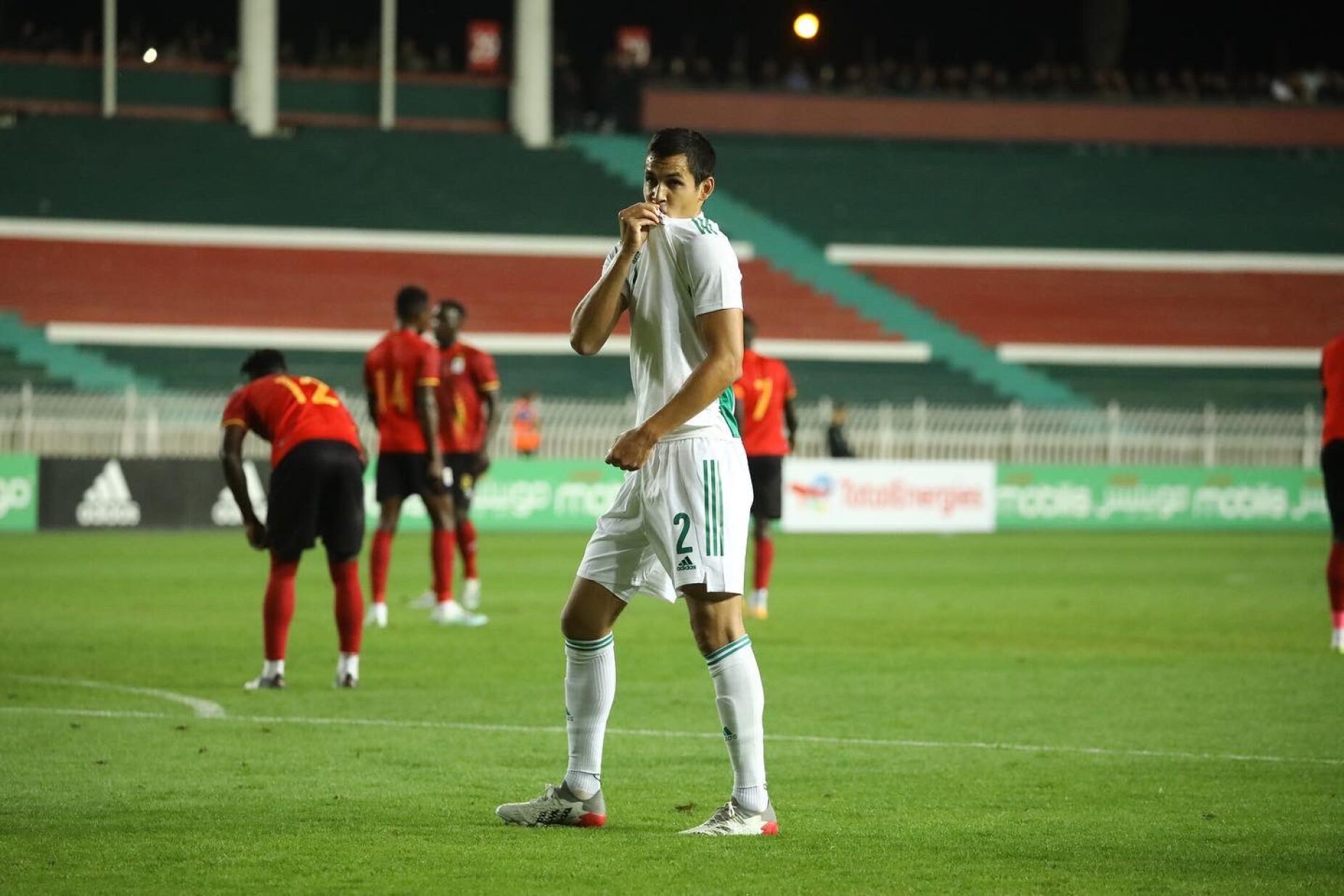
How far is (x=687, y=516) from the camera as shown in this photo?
238 inches

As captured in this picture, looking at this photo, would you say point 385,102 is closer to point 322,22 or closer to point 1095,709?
point 322,22

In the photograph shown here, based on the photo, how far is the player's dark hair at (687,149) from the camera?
611cm

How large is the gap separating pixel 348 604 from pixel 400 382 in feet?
12.1

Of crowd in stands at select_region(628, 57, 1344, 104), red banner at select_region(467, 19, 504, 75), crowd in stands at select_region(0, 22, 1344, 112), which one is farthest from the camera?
crowd in stands at select_region(628, 57, 1344, 104)

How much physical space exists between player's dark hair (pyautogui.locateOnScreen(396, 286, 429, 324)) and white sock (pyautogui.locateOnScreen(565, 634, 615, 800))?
24.2 feet

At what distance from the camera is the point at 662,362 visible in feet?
20.1

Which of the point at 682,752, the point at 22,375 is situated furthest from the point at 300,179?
the point at 682,752

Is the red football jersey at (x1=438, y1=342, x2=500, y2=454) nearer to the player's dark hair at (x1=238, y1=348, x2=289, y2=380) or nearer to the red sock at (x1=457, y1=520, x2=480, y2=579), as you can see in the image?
the red sock at (x1=457, y1=520, x2=480, y2=579)

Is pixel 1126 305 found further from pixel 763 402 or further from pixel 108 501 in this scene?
pixel 763 402

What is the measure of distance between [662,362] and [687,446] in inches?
10.5

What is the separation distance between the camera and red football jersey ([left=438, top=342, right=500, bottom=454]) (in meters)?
15.2

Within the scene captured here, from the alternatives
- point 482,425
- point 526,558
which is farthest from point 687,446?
point 526,558

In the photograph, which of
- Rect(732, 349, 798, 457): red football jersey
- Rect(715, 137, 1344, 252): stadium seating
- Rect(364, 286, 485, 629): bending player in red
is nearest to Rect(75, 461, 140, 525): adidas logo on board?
Rect(364, 286, 485, 629): bending player in red

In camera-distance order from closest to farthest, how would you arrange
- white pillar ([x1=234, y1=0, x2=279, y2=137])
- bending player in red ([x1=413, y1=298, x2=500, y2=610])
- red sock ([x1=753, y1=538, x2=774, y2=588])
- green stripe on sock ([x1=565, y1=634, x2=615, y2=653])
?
1. green stripe on sock ([x1=565, y1=634, x2=615, y2=653])
2. bending player in red ([x1=413, y1=298, x2=500, y2=610])
3. red sock ([x1=753, y1=538, x2=774, y2=588])
4. white pillar ([x1=234, y1=0, x2=279, y2=137])
